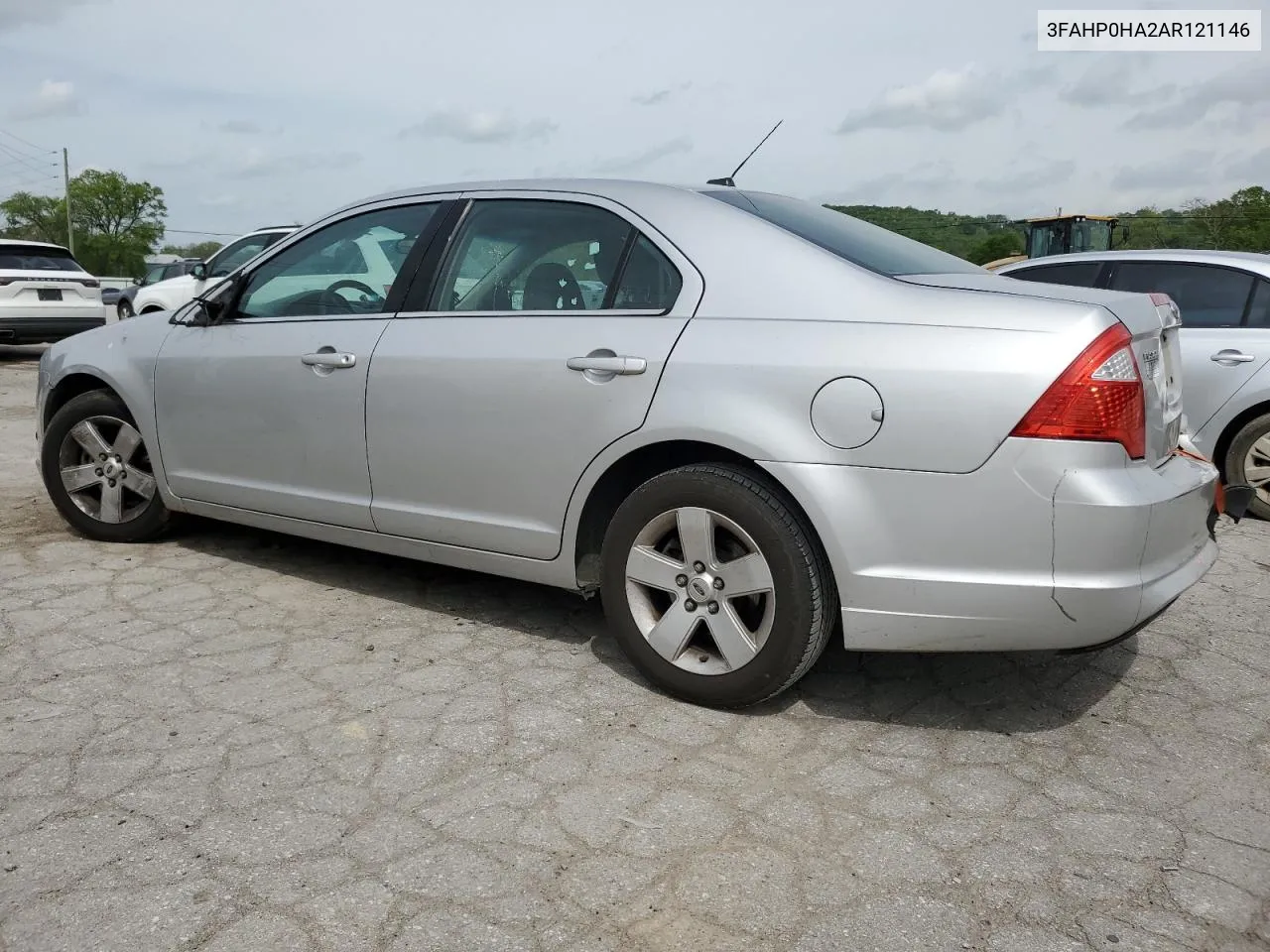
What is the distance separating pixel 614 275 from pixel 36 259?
1269 centimetres

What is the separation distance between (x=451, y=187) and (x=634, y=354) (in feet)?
4.12

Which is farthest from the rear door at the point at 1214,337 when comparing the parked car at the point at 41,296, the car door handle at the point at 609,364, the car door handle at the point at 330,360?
the parked car at the point at 41,296

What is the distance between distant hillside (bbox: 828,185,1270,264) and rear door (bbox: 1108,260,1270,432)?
4.26 feet

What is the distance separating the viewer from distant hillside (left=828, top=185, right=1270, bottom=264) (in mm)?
7414

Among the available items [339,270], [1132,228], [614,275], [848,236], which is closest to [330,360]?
[339,270]

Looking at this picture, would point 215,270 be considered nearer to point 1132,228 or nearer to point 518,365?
point 518,365

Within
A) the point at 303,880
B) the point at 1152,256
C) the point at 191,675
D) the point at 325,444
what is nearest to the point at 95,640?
the point at 191,675

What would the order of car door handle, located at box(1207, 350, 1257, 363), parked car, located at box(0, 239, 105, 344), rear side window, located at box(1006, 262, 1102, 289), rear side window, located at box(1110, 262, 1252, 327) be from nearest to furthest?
car door handle, located at box(1207, 350, 1257, 363) < rear side window, located at box(1110, 262, 1252, 327) < rear side window, located at box(1006, 262, 1102, 289) < parked car, located at box(0, 239, 105, 344)

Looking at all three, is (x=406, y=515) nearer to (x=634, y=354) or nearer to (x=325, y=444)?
(x=325, y=444)

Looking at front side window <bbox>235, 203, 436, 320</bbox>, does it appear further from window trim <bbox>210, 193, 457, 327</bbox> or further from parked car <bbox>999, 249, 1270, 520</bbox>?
parked car <bbox>999, 249, 1270, 520</bbox>

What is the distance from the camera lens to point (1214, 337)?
6.06m

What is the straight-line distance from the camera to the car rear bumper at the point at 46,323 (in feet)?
42.8

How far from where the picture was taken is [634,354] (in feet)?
10.8

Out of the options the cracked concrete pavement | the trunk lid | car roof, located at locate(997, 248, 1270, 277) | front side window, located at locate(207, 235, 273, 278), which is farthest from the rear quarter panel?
front side window, located at locate(207, 235, 273, 278)
